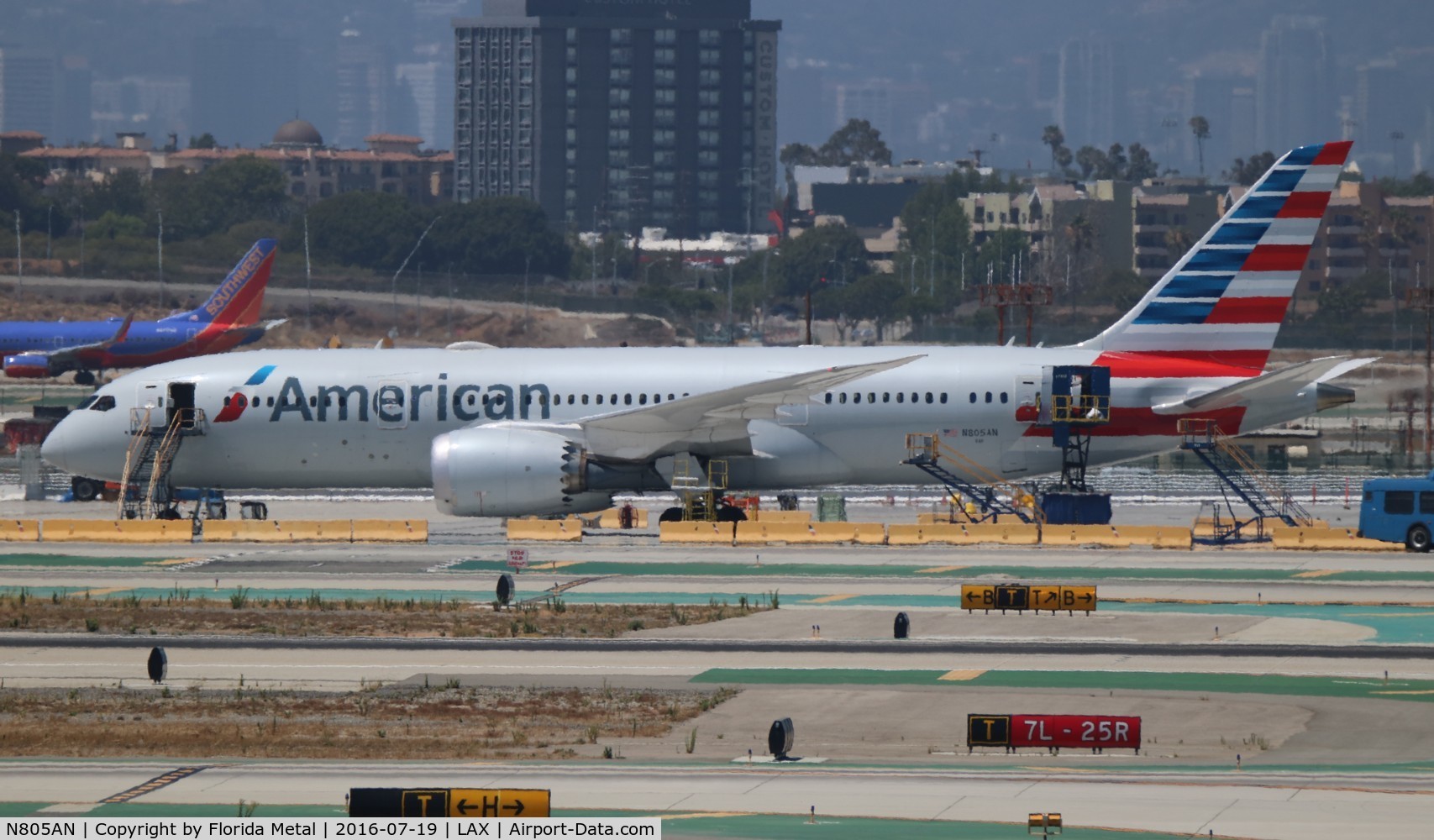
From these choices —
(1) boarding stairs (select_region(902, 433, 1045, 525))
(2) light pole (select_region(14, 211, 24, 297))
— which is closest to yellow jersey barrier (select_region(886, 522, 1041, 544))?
(1) boarding stairs (select_region(902, 433, 1045, 525))

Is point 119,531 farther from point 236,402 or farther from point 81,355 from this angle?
point 81,355

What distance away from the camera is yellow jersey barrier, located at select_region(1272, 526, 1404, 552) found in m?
43.9

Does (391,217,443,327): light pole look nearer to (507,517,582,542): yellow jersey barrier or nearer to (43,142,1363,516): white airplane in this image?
(43,142,1363,516): white airplane

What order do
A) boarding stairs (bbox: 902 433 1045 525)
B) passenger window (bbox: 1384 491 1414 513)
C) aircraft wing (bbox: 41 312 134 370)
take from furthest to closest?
aircraft wing (bbox: 41 312 134 370)
boarding stairs (bbox: 902 433 1045 525)
passenger window (bbox: 1384 491 1414 513)

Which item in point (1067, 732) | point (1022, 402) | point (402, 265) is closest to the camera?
point (1067, 732)

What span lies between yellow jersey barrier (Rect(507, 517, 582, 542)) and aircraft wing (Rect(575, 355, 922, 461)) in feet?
8.31

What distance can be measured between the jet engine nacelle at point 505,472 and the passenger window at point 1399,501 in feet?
58.8

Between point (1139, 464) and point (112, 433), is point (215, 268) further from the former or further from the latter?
point (112, 433)

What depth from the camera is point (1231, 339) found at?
47250mm

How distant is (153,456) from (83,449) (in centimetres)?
173

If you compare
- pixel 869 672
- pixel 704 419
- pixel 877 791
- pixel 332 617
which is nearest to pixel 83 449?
pixel 704 419

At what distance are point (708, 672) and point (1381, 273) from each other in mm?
139372

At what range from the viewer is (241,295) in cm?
10288

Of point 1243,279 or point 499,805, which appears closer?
point 499,805
